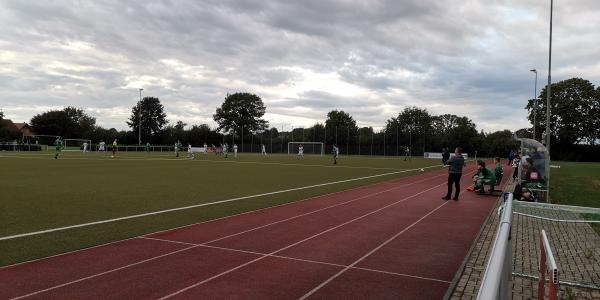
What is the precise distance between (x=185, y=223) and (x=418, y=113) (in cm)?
11416

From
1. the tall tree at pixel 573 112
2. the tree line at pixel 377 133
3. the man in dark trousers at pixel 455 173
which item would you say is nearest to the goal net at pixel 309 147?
the tree line at pixel 377 133

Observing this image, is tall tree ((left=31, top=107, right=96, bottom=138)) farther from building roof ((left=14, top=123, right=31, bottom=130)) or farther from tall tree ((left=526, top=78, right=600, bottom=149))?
tall tree ((left=526, top=78, right=600, bottom=149))

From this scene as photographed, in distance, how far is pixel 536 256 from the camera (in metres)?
7.55

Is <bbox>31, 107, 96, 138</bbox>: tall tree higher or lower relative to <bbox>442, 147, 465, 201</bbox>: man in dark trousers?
higher

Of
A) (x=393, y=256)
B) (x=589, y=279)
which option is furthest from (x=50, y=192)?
(x=589, y=279)

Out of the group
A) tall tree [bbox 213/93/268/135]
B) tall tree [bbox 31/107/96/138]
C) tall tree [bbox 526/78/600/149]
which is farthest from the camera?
tall tree [bbox 213/93/268/135]

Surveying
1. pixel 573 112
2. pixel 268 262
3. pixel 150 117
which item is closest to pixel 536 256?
pixel 268 262

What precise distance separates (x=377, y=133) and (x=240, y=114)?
43.1 m

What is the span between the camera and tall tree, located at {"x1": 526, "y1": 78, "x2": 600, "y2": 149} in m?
77.1

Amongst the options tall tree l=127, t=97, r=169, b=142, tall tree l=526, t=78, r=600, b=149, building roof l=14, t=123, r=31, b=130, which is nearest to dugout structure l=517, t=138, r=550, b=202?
tall tree l=526, t=78, r=600, b=149

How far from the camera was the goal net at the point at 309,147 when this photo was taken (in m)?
89.3

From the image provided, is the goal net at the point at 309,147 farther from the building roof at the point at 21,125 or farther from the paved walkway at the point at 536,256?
the building roof at the point at 21,125

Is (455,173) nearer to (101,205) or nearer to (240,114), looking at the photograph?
(101,205)

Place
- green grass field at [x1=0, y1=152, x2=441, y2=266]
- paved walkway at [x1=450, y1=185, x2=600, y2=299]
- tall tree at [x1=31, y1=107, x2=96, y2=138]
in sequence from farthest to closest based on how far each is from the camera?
tall tree at [x1=31, y1=107, x2=96, y2=138] < green grass field at [x1=0, y1=152, x2=441, y2=266] < paved walkway at [x1=450, y1=185, x2=600, y2=299]
